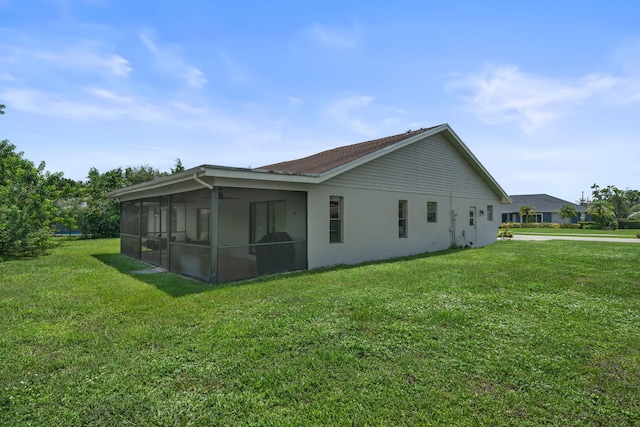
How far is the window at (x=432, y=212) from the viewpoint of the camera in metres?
13.8

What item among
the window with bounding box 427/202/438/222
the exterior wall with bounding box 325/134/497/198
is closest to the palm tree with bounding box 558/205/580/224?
the exterior wall with bounding box 325/134/497/198

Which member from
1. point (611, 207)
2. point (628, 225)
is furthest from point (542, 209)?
point (628, 225)

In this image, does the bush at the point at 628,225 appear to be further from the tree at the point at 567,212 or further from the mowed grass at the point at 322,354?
the mowed grass at the point at 322,354

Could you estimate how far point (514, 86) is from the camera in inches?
400

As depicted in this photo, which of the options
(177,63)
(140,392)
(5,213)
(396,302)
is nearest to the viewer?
(140,392)

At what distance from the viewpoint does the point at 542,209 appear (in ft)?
149

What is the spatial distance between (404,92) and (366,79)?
4.61 ft

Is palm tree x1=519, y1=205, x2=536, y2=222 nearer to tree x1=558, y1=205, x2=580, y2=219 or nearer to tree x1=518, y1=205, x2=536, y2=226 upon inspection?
tree x1=518, y1=205, x2=536, y2=226

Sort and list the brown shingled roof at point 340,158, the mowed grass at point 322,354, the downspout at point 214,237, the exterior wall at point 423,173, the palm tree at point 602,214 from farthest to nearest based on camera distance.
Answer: the palm tree at point 602,214, the exterior wall at point 423,173, the brown shingled roof at point 340,158, the downspout at point 214,237, the mowed grass at point 322,354

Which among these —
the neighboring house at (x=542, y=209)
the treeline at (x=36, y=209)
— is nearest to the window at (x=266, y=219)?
the treeline at (x=36, y=209)

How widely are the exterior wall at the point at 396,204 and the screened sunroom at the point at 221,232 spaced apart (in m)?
0.70

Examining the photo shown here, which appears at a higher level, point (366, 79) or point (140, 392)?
point (366, 79)

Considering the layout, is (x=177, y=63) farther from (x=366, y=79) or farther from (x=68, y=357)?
(x=68, y=357)

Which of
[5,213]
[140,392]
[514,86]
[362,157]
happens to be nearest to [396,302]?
[140,392]
